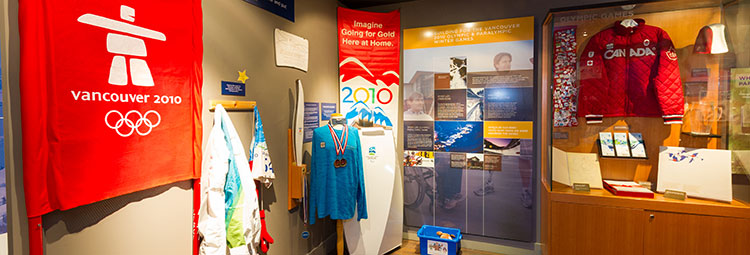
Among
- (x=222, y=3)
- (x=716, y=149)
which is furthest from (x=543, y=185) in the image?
(x=222, y=3)

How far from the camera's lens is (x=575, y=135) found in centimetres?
297

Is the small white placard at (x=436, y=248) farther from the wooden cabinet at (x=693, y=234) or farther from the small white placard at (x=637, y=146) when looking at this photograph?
the small white placard at (x=637, y=146)

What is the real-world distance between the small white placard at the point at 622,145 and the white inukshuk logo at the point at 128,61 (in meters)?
3.40

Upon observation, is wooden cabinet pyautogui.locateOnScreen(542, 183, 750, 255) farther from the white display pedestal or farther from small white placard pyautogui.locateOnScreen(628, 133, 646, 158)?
the white display pedestal

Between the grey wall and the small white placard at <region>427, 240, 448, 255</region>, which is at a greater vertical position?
the grey wall

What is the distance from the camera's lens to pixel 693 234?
242 cm

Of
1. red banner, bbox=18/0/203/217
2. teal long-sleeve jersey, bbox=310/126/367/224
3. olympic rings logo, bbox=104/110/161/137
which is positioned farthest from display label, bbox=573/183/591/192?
olympic rings logo, bbox=104/110/161/137

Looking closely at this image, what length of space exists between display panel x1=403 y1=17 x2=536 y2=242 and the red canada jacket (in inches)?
24.1

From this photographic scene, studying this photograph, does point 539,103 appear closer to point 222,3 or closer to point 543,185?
point 543,185

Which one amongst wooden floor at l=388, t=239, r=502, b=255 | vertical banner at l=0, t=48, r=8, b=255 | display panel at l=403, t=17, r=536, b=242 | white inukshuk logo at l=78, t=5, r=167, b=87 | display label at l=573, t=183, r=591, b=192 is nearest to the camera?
vertical banner at l=0, t=48, r=8, b=255

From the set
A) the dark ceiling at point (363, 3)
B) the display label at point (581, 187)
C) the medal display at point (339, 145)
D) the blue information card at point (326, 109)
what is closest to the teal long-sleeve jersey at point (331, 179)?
the medal display at point (339, 145)

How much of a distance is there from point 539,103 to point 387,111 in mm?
1596

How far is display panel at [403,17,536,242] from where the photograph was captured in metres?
3.45

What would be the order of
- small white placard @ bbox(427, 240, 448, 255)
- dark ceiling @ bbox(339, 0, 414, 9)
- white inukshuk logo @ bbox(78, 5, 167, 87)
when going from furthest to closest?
dark ceiling @ bbox(339, 0, 414, 9) → small white placard @ bbox(427, 240, 448, 255) → white inukshuk logo @ bbox(78, 5, 167, 87)
